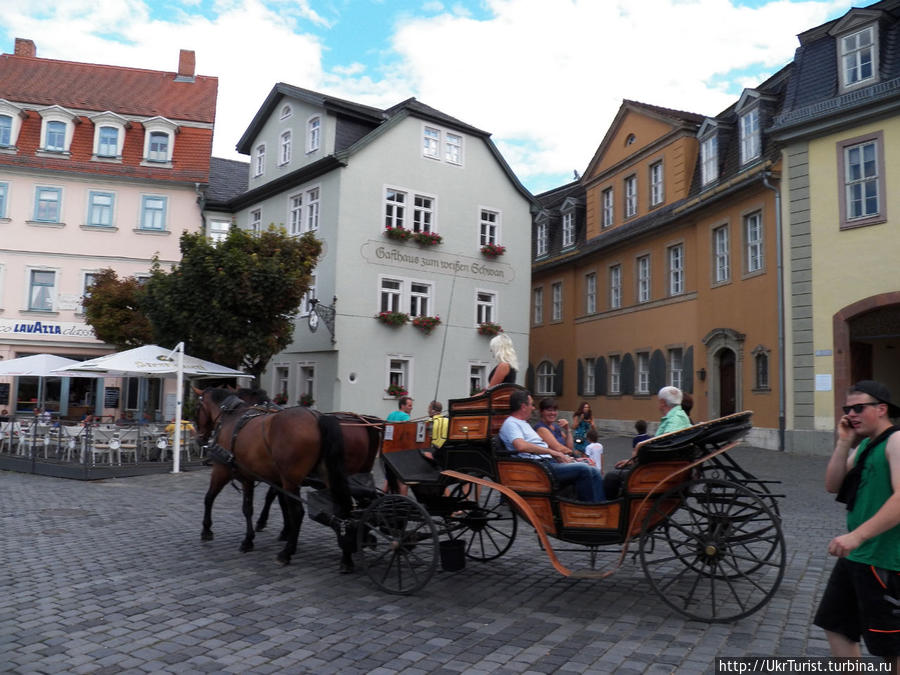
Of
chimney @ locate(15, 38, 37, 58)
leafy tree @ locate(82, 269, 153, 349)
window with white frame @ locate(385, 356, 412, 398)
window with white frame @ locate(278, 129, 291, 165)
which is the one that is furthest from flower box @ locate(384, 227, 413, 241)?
chimney @ locate(15, 38, 37, 58)

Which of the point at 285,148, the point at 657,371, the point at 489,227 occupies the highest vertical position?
the point at 285,148

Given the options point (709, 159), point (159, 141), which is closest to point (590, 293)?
point (709, 159)

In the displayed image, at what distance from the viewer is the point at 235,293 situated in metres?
18.3

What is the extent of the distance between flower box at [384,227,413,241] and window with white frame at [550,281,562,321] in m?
9.77

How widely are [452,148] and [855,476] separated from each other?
2369cm

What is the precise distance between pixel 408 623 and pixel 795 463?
1373 centimetres

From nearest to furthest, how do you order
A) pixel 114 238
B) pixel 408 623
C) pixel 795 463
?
pixel 408 623, pixel 795 463, pixel 114 238

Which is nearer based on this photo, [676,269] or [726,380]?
[726,380]

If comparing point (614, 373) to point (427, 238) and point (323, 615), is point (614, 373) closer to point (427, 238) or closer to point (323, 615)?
point (427, 238)

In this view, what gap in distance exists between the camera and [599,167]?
29656 millimetres

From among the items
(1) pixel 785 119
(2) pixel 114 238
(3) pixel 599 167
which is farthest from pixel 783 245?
(2) pixel 114 238

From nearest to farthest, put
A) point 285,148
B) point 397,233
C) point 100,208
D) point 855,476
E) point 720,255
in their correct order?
point 855,476, point 720,255, point 397,233, point 285,148, point 100,208

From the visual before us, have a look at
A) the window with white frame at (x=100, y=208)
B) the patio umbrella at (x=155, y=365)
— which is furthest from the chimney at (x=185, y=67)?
the patio umbrella at (x=155, y=365)

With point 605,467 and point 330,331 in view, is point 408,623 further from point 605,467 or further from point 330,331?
point 330,331
